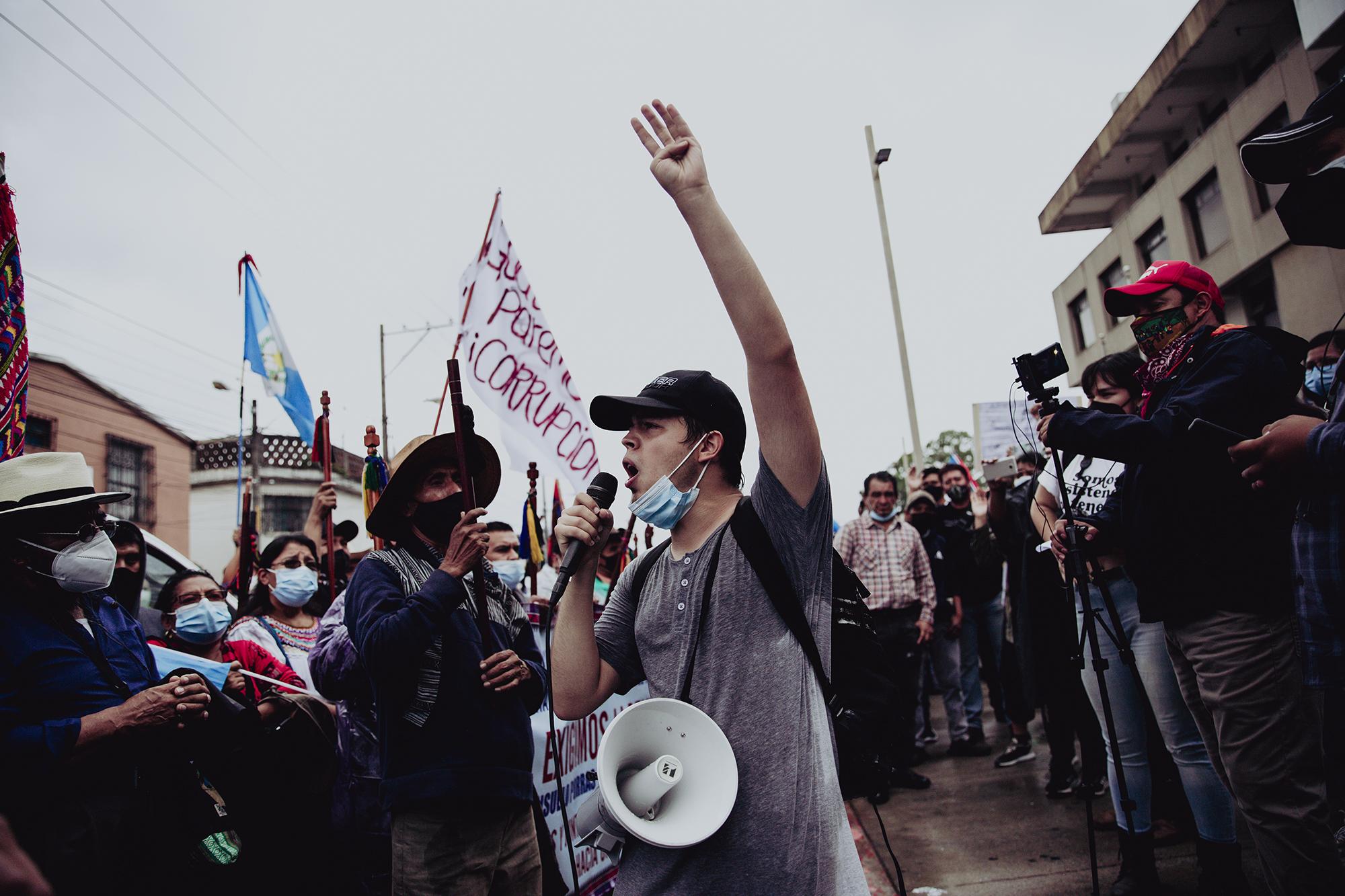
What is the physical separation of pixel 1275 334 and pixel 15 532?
13.8 feet

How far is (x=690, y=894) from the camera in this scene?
1592 millimetres

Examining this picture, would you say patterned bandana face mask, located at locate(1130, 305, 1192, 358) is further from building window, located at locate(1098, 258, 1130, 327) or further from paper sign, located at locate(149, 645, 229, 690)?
building window, located at locate(1098, 258, 1130, 327)

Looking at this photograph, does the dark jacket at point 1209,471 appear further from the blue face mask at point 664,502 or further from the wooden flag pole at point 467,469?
the wooden flag pole at point 467,469

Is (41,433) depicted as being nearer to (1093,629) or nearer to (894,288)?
(894,288)

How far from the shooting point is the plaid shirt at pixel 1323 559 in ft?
6.08

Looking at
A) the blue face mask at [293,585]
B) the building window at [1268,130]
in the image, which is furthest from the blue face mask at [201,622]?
the building window at [1268,130]

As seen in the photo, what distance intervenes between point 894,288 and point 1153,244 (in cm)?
1054

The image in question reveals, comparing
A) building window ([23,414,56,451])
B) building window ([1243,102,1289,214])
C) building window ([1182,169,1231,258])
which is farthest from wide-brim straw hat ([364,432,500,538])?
building window ([23,414,56,451])

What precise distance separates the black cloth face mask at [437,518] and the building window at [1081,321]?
2415 cm

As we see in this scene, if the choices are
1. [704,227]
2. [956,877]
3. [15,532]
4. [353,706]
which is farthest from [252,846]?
[956,877]

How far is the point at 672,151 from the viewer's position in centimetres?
182

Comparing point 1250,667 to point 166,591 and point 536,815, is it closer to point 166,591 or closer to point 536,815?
point 536,815

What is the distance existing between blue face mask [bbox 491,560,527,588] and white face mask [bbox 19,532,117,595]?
8.86ft

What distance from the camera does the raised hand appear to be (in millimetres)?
1770
